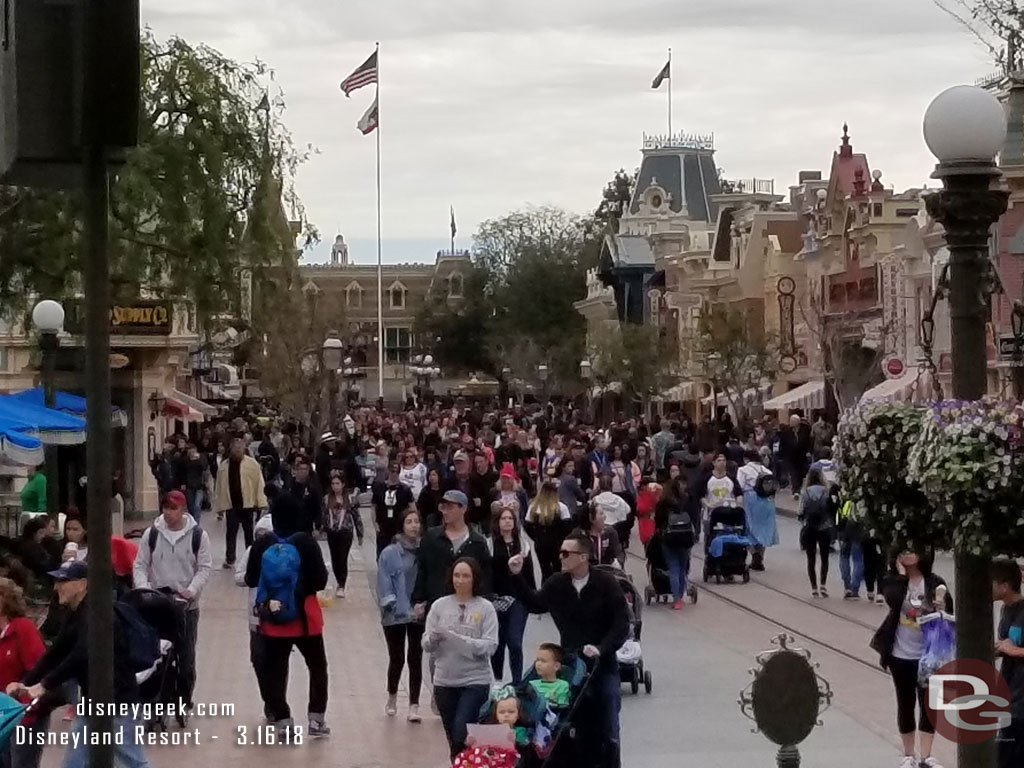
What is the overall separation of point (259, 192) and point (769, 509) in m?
7.86

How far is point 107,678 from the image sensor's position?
15.4 feet

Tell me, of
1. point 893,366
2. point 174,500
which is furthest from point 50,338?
point 893,366

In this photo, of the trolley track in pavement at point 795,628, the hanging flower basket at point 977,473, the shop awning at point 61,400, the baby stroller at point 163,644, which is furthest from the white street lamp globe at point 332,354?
the hanging flower basket at point 977,473

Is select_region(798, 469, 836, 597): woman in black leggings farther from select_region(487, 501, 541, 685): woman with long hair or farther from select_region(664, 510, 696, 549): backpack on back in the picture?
select_region(487, 501, 541, 685): woman with long hair

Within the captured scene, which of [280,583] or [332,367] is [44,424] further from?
[332,367]

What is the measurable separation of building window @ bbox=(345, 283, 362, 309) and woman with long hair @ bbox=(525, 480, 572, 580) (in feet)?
406

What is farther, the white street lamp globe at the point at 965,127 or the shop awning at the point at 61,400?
Answer: the shop awning at the point at 61,400

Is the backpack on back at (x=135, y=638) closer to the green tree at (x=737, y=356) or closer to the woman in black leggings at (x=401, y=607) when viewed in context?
the woman in black leggings at (x=401, y=607)

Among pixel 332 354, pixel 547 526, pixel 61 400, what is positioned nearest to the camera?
pixel 547 526

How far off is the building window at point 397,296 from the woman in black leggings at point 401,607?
441 ft

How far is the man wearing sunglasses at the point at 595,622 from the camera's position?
11125 mm

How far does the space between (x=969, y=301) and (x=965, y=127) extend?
0.63m

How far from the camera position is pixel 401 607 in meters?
14.1

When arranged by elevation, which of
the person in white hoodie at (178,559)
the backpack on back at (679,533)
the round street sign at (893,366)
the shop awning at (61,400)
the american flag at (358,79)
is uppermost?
the american flag at (358,79)
